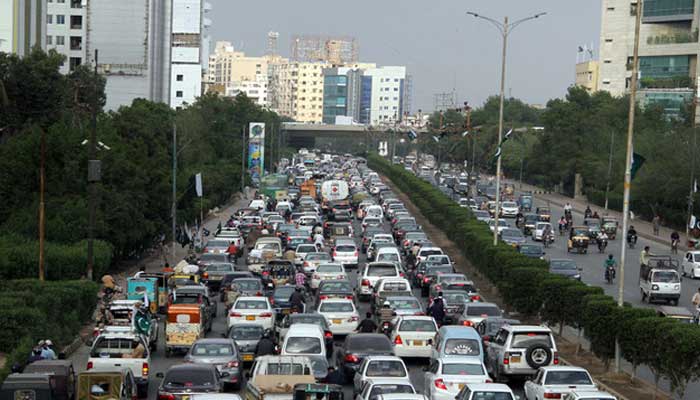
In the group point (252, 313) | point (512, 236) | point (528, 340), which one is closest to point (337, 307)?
point (252, 313)

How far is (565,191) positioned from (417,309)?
95791 millimetres

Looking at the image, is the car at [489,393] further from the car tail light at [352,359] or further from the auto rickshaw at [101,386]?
the car tail light at [352,359]

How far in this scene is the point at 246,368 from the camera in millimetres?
30688

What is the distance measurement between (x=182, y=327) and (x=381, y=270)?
1425 cm

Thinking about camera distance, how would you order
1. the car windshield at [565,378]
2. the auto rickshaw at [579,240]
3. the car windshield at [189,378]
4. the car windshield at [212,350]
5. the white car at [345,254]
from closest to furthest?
the car windshield at [189,378] → the car windshield at [565,378] → the car windshield at [212,350] → the white car at [345,254] → the auto rickshaw at [579,240]

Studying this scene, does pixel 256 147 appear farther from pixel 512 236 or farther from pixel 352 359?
pixel 352 359

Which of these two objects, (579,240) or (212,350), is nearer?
(212,350)

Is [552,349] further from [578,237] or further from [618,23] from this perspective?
[618,23]

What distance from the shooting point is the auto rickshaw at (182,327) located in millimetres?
32406

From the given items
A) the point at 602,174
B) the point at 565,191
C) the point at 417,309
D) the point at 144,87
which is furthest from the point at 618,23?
the point at 417,309

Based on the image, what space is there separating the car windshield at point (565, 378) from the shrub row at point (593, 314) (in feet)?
9.96

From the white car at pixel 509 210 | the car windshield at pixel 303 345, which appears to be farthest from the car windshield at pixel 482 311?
the white car at pixel 509 210

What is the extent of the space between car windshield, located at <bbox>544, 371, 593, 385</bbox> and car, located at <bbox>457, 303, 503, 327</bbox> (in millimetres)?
10060

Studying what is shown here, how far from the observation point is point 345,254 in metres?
56.6
